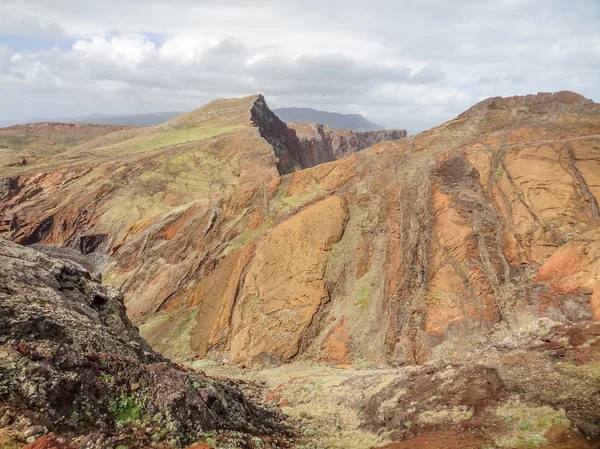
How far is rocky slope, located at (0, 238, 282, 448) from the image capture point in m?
7.04

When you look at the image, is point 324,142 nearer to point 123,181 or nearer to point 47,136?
point 123,181

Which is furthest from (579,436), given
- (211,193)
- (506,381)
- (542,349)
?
(211,193)

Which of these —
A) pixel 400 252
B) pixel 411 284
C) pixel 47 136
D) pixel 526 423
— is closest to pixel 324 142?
pixel 400 252

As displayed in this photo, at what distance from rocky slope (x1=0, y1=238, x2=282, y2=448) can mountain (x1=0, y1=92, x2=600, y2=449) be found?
4016 mm

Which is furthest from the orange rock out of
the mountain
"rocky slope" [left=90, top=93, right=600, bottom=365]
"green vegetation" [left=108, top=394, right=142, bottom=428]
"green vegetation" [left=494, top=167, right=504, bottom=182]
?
"green vegetation" [left=494, top=167, right=504, bottom=182]

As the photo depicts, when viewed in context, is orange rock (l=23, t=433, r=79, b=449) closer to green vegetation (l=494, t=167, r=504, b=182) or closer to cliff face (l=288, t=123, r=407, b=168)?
green vegetation (l=494, t=167, r=504, b=182)

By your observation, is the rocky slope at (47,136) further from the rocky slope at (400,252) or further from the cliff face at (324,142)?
the rocky slope at (400,252)

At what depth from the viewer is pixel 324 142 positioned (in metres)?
111

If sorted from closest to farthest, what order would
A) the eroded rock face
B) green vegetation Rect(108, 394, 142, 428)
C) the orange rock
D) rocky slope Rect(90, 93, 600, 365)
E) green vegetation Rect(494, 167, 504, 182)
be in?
the orange rock, green vegetation Rect(108, 394, 142, 428), rocky slope Rect(90, 93, 600, 365), the eroded rock face, green vegetation Rect(494, 167, 504, 182)

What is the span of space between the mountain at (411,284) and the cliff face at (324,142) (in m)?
59.0

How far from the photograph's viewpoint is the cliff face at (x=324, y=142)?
97.5 m

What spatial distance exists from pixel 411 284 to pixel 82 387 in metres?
17.8

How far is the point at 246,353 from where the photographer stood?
22.5 meters

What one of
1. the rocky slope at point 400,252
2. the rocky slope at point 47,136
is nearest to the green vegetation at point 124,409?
the rocky slope at point 400,252
